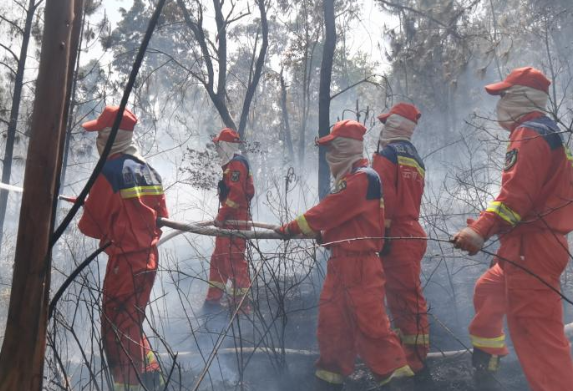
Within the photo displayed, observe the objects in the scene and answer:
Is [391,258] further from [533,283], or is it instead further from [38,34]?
[38,34]

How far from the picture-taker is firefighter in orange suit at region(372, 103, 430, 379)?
403 cm

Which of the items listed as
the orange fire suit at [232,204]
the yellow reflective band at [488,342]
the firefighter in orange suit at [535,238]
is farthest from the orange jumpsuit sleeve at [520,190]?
the orange fire suit at [232,204]

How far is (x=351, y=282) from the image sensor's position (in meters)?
3.67

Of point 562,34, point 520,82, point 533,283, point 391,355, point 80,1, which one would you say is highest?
point 562,34

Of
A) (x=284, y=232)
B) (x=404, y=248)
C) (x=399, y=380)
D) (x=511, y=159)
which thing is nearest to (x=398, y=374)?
(x=399, y=380)

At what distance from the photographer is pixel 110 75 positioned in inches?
332

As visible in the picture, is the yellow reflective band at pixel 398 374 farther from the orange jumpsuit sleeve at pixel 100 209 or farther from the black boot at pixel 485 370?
the orange jumpsuit sleeve at pixel 100 209

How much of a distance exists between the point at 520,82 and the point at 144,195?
280cm

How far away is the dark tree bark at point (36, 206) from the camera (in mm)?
1093

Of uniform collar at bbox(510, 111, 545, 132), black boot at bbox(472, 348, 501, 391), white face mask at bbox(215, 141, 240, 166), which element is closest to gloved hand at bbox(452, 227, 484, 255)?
uniform collar at bbox(510, 111, 545, 132)

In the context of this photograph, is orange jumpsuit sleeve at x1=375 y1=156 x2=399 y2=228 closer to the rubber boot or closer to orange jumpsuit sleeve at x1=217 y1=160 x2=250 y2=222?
the rubber boot

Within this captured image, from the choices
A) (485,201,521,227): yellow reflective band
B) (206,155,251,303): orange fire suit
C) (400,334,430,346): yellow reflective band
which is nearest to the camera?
(485,201,521,227): yellow reflective band

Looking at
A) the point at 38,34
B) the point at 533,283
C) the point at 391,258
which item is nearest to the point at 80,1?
the point at 533,283

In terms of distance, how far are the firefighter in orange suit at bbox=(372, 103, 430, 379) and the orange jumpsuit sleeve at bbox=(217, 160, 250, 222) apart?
94.0 inches
